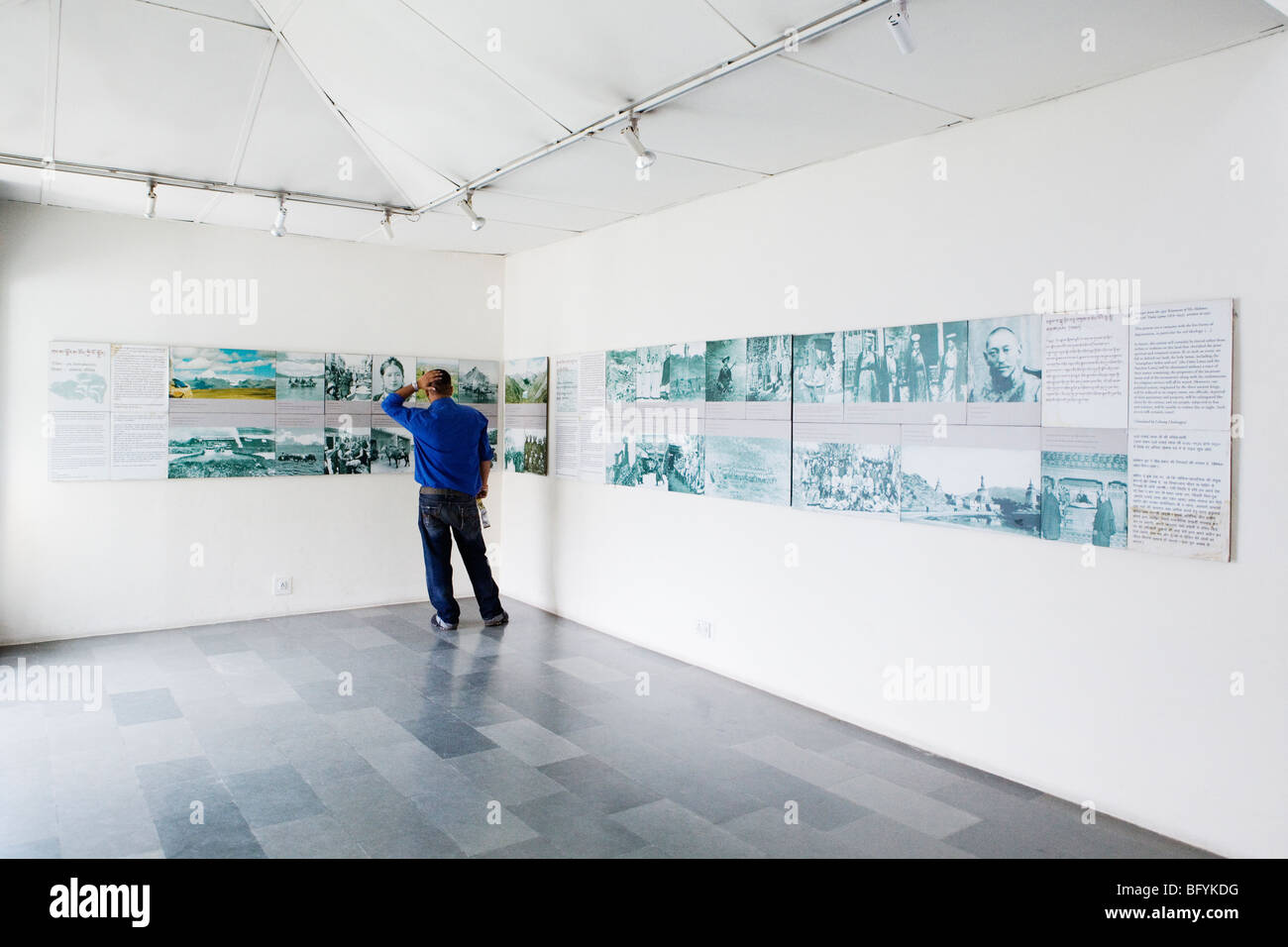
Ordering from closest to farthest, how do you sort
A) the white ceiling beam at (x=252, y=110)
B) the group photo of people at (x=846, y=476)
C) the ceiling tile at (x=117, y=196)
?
the group photo of people at (x=846, y=476), the white ceiling beam at (x=252, y=110), the ceiling tile at (x=117, y=196)

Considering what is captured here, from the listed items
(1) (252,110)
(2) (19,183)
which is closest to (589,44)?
(1) (252,110)

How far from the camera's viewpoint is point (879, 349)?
4867mm

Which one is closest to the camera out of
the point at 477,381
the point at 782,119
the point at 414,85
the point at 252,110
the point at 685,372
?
the point at 782,119

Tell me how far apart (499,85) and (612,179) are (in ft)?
4.27

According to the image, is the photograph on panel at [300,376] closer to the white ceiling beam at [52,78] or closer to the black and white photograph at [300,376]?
the black and white photograph at [300,376]

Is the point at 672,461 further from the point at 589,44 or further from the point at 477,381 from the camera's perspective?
the point at 589,44

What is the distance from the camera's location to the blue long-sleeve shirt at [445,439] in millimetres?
7199

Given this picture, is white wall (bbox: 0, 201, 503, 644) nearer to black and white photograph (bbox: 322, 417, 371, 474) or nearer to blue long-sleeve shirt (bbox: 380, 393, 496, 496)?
black and white photograph (bbox: 322, 417, 371, 474)

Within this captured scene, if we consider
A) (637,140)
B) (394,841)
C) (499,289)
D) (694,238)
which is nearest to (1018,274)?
(637,140)

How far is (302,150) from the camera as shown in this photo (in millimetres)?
5887

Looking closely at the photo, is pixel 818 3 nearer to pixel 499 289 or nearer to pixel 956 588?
pixel 956 588

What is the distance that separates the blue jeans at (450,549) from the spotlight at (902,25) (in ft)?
16.5

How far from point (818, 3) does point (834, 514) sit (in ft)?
8.94

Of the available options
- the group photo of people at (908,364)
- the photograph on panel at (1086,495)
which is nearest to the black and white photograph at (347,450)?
the group photo of people at (908,364)
